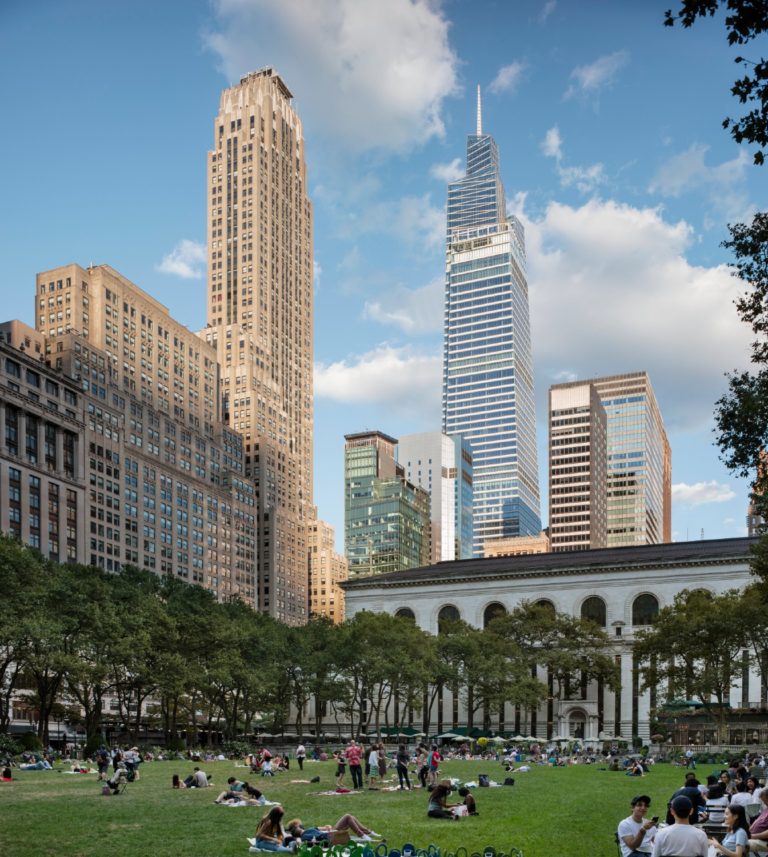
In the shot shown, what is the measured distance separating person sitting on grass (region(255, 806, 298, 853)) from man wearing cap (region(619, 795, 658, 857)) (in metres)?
8.70

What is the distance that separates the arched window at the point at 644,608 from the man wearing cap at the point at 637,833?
108m

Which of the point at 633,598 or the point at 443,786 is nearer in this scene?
the point at 443,786

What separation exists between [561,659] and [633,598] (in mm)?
21898

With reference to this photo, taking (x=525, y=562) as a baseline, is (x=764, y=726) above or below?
below

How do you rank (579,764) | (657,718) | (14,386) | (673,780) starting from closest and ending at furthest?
(673,780)
(579,764)
(657,718)
(14,386)

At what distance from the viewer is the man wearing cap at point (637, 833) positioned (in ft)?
68.2

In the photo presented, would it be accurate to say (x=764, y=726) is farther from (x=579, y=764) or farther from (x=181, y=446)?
(x=181, y=446)

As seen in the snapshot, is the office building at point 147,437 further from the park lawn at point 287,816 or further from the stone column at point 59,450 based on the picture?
the park lawn at point 287,816

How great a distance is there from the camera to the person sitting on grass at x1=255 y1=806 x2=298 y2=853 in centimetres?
2538

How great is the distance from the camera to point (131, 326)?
16900 cm

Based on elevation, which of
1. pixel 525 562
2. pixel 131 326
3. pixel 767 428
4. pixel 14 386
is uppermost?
pixel 131 326

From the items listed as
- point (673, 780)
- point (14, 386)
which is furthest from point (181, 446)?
point (673, 780)

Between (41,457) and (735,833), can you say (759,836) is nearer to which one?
(735,833)

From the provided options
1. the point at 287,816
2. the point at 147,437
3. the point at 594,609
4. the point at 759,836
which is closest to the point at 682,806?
the point at 759,836
